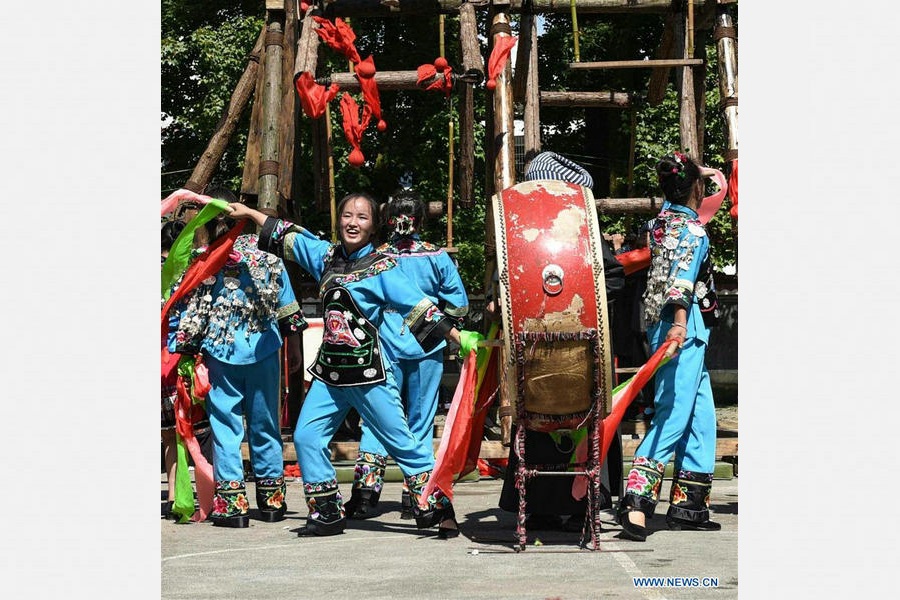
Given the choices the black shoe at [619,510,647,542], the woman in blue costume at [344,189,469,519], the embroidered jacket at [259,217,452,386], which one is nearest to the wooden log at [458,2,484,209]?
the woman in blue costume at [344,189,469,519]

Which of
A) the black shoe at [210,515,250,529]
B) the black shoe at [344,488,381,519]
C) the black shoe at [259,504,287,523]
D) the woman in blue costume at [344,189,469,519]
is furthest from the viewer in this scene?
the black shoe at [344,488,381,519]

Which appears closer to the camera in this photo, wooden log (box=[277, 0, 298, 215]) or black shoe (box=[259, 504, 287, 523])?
black shoe (box=[259, 504, 287, 523])

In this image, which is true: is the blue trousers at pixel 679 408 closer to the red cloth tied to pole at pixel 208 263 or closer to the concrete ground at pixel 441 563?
the concrete ground at pixel 441 563

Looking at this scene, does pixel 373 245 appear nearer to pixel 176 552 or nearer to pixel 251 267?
pixel 251 267

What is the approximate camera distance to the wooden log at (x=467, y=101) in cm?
870

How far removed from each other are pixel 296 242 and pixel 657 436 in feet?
6.53

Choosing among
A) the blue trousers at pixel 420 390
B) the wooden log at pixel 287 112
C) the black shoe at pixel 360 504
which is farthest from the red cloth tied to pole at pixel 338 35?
the black shoe at pixel 360 504

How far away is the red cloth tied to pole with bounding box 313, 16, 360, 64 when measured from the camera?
352 inches

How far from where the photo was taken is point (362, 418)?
6480 mm

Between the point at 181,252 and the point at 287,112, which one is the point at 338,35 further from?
the point at 181,252

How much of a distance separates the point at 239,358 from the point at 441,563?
1.90m

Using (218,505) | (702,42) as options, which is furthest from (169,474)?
(702,42)

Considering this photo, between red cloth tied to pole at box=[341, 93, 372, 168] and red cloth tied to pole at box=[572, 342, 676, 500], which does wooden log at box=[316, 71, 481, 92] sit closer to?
red cloth tied to pole at box=[341, 93, 372, 168]

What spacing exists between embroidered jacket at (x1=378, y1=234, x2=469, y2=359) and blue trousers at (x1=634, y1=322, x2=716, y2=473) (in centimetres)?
109
